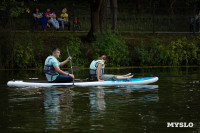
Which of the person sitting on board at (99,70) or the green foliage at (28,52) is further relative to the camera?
the green foliage at (28,52)

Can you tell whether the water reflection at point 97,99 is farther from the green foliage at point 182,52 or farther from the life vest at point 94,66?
the green foliage at point 182,52

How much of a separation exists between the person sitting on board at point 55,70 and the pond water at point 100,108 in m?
0.69

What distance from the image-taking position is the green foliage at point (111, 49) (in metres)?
29.3

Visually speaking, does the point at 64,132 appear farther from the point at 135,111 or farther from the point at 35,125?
the point at 135,111

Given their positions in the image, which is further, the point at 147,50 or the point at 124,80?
the point at 147,50

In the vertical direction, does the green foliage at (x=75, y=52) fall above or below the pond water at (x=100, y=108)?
above

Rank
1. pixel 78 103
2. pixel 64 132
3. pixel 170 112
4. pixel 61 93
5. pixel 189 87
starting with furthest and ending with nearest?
pixel 189 87 → pixel 61 93 → pixel 78 103 → pixel 170 112 → pixel 64 132

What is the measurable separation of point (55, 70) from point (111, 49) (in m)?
11.2

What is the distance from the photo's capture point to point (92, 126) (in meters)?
10.9

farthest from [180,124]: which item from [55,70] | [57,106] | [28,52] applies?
[28,52]

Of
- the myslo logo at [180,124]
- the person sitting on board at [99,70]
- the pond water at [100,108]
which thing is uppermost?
the person sitting on board at [99,70]

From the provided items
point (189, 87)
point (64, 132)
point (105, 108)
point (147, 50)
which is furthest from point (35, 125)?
point (147, 50)

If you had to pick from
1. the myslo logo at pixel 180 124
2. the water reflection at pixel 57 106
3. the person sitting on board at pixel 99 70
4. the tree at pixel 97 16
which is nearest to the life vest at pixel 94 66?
the person sitting on board at pixel 99 70

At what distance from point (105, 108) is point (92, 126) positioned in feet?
7.75
